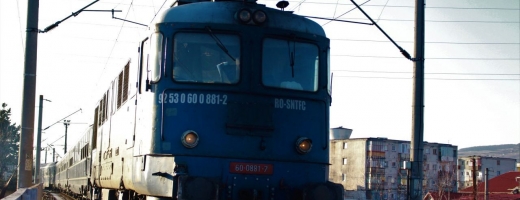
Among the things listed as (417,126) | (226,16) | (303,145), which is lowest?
(303,145)

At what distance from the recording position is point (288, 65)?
10461mm

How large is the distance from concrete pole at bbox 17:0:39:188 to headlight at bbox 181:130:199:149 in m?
6.09

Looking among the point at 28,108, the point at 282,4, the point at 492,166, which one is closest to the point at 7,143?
the point at 28,108

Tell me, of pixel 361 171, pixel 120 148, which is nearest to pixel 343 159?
pixel 361 171

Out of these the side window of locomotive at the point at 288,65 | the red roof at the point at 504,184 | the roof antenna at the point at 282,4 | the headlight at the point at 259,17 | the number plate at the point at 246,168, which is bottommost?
the red roof at the point at 504,184

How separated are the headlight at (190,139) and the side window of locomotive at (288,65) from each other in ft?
4.40

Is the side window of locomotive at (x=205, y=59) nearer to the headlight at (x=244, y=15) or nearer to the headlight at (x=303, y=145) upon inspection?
the headlight at (x=244, y=15)

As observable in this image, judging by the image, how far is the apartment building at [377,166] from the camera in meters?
88.1

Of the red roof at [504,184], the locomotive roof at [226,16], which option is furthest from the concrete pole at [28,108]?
the red roof at [504,184]

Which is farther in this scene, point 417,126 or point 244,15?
point 417,126

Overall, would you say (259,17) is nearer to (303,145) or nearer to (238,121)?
(238,121)

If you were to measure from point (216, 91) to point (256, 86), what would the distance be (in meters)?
0.61

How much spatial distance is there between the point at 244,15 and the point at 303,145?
84.7 inches

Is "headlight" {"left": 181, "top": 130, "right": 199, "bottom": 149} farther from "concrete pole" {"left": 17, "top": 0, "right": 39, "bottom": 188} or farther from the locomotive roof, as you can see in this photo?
"concrete pole" {"left": 17, "top": 0, "right": 39, "bottom": 188}
